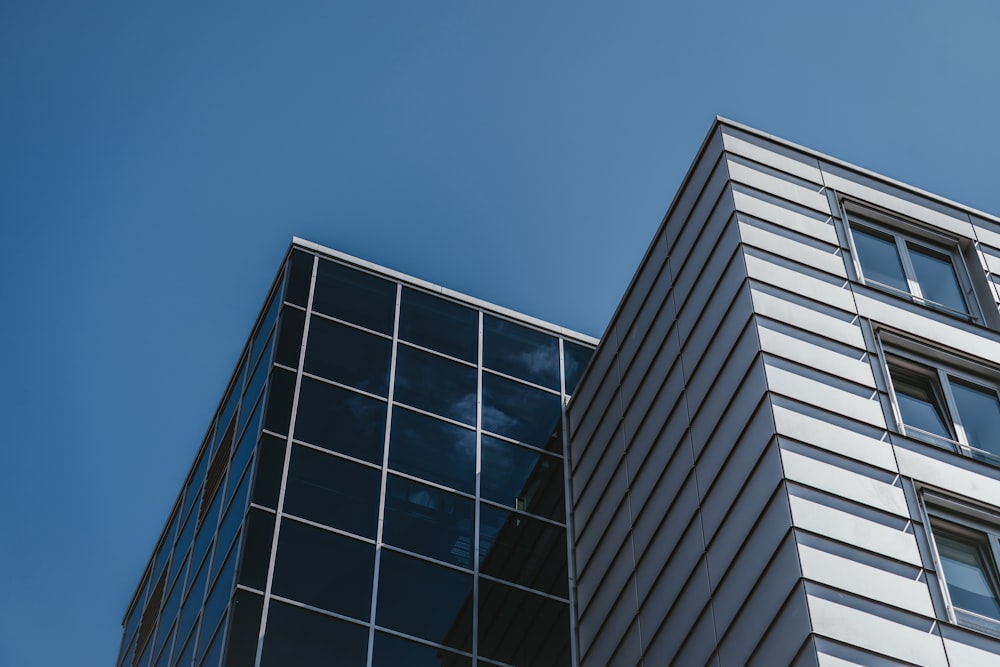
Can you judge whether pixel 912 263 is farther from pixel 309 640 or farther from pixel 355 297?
pixel 309 640

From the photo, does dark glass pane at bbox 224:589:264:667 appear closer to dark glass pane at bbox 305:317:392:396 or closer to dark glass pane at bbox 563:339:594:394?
dark glass pane at bbox 305:317:392:396

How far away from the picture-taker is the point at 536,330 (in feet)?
101

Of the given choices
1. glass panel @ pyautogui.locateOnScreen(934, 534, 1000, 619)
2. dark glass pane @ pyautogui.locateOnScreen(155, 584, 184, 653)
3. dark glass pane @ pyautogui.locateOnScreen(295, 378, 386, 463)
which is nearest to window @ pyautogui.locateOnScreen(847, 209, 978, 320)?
glass panel @ pyautogui.locateOnScreen(934, 534, 1000, 619)

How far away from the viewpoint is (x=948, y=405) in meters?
22.1

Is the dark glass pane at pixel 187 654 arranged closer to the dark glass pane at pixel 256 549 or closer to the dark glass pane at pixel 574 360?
the dark glass pane at pixel 256 549

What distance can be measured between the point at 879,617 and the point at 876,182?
1029cm

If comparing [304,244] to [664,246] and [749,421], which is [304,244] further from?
[749,421]

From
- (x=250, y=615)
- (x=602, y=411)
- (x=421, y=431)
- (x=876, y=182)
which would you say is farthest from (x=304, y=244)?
(x=876, y=182)

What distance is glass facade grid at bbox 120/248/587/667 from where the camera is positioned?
23.5m

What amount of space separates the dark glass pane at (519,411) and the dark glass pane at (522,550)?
2.10m

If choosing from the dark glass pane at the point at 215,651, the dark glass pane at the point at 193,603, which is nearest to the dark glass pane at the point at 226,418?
the dark glass pane at the point at 193,603

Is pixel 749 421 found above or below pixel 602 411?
below

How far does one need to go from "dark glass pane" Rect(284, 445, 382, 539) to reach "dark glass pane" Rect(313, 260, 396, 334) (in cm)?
384

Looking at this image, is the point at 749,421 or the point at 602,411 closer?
the point at 749,421
